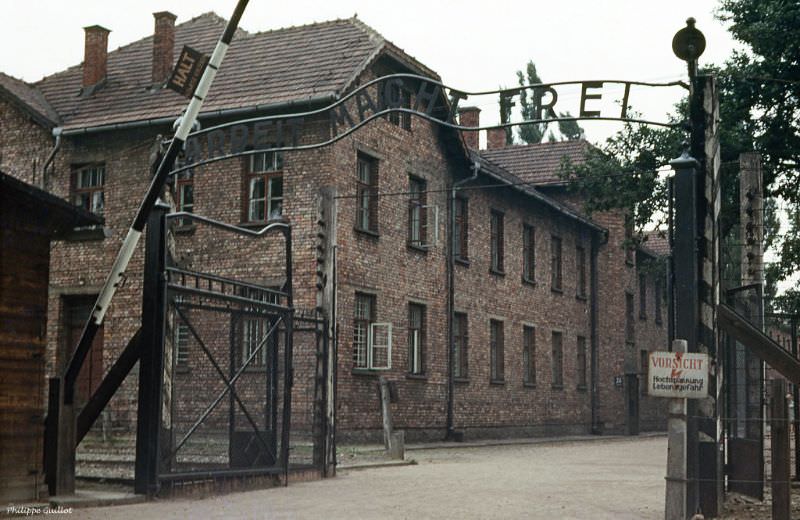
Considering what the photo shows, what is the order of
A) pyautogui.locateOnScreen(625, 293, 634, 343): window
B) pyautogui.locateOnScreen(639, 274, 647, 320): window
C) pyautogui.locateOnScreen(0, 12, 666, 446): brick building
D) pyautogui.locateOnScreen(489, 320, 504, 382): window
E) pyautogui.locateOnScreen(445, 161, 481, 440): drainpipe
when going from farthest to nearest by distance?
1. pyautogui.locateOnScreen(639, 274, 647, 320): window
2. pyautogui.locateOnScreen(625, 293, 634, 343): window
3. pyautogui.locateOnScreen(489, 320, 504, 382): window
4. pyautogui.locateOnScreen(445, 161, 481, 440): drainpipe
5. pyautogui.locateOnScreen(0, 12, 666, 446): brick building

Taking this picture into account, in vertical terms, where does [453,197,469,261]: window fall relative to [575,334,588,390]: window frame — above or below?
above

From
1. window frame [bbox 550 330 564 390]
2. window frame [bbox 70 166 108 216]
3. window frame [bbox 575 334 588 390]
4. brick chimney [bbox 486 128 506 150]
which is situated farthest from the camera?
brick chimney [bbox 486 128 506 150]

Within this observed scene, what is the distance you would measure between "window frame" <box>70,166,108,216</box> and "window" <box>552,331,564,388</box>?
1679cm

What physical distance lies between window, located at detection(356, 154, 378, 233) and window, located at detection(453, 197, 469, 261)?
473 centimetres

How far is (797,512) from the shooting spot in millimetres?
11352

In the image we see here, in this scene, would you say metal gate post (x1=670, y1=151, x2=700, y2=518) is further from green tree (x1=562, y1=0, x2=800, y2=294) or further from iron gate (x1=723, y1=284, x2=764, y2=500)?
green tree (x1=562, y1=0, x2=800, y2=294)

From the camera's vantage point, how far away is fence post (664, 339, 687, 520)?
1041 centimetres

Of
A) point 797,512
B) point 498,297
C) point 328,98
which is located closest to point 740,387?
point 797,512

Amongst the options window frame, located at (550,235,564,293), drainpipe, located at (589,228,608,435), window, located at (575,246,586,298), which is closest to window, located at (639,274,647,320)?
drainpipe, located at (589,228,608,435)

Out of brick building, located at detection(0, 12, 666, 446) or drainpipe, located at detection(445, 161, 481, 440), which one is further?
drainpipe, located at detection(445, 161, 481, 440)

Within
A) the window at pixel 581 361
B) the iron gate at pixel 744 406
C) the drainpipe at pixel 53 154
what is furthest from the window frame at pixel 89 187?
the window at pixel 581 361

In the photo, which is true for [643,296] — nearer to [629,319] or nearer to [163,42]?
[629,319]

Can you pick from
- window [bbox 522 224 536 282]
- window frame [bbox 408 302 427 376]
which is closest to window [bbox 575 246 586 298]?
window [bbox 522 224 536 282]

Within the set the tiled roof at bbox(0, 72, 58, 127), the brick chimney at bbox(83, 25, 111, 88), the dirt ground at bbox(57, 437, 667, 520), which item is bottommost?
the dirt ground at bbox(57, 437, 667, 520)
